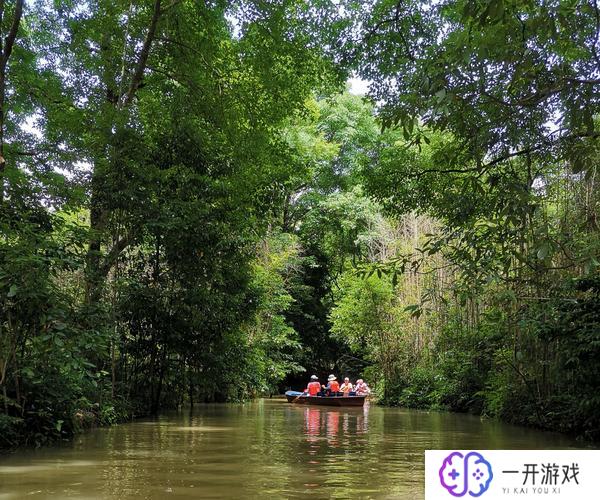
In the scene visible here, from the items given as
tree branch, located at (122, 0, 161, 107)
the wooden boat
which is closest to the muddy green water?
tree branch, located at (122, 0, 161, 107)

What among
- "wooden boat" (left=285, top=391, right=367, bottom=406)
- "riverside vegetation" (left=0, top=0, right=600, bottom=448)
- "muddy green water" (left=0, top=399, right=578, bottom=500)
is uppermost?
"riverside vegetation" (left=0, top=0, right=600, bottom=448)

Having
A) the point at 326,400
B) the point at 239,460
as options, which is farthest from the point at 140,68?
the point at 326,400

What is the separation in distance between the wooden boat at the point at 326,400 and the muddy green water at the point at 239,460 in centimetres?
784

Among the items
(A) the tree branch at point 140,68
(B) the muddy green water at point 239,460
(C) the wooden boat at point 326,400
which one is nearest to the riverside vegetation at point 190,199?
(A) the tree branch at point 140,68

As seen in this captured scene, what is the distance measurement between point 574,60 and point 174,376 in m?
10.8

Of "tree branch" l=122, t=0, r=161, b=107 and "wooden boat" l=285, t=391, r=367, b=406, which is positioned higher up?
"tree branch" l=122, t=0, r=161, b=107

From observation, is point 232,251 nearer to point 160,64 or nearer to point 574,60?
point 160,64

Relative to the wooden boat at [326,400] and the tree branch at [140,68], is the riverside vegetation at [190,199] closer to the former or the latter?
the tree branch at [140,68]

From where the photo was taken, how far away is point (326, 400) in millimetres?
20594

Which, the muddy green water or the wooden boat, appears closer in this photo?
the muddy green water

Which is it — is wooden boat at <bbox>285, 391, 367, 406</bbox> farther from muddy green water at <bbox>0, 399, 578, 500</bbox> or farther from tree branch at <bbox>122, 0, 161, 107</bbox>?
tree branch at <bbox>122, 0, 161, 107</bbox>

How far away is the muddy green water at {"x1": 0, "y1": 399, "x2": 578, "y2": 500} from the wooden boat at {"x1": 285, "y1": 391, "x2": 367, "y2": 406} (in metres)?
7.84

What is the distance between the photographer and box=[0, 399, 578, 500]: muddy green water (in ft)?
16.8

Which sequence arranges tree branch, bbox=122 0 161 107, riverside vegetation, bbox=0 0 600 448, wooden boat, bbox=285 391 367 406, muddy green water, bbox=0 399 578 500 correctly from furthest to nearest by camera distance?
1. wooden boat, bbox=285 391 367 406
2. tree branch, bbox=122 0 161 107
3. riverside vegetation, bbox=0 0 600 448
4. muddy green water, bbox=0 399 578 500
